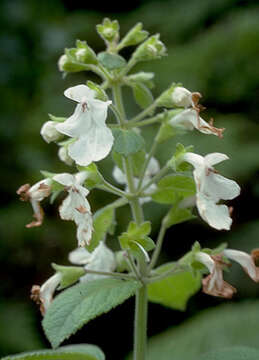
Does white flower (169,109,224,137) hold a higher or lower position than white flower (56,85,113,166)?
lower

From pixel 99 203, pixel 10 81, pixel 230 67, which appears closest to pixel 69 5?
pixel 10 81

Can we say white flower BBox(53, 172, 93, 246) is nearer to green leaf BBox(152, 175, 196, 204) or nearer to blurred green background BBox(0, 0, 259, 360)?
green leaf BBox(152, 175, 196, 204)

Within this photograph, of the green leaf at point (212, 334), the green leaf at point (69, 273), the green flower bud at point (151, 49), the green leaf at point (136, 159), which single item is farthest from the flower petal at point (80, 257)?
the green leaf at point (212, 334)

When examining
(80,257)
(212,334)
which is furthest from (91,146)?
(212,334)

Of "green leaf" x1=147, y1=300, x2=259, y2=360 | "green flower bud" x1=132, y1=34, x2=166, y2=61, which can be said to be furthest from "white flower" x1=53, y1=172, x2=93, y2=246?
"green leaf" x1=147, y1=300, x2=259, y2=360

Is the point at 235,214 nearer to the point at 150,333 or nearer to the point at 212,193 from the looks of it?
the point at 150,333

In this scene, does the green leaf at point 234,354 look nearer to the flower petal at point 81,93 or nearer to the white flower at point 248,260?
the white flower at point 248,260
